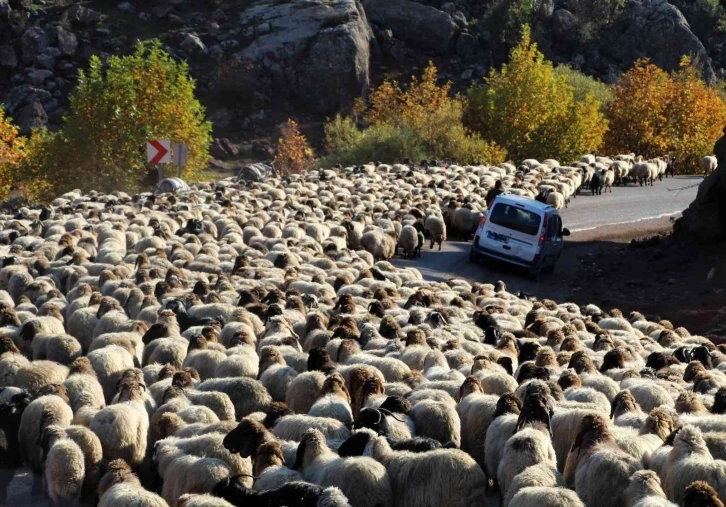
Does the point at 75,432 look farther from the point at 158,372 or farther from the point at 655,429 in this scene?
the point at 655,429

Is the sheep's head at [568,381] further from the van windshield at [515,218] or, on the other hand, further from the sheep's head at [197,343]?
the van windshield at [515,218]

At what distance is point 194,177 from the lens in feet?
159

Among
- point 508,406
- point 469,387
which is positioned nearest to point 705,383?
point 469,387

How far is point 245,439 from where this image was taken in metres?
10.7

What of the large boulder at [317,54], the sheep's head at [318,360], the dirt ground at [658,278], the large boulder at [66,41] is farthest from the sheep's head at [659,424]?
the large boulder at [66,41]

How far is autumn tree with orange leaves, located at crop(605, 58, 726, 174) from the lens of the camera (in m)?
61.6

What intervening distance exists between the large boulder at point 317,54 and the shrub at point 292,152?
793 centimetres

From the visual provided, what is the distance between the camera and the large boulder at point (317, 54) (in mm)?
82562

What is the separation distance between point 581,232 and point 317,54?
50.3 metres

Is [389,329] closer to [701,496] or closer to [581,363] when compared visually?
[581,363]

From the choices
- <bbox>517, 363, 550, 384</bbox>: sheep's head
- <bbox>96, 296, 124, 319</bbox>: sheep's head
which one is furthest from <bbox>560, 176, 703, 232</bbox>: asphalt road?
<bbox>517, 363, 550, 384</bbox>: sheep's head

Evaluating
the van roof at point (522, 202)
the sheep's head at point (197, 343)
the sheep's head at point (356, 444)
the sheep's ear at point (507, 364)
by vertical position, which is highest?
the sheep's head at point (356, 444)

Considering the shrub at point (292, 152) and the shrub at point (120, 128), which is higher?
the shrub at point (120, 128)

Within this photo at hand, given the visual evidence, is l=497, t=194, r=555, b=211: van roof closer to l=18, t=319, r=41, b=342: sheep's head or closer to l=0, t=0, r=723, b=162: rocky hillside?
l=18, t=319, r=41, b=342: sheep's head
